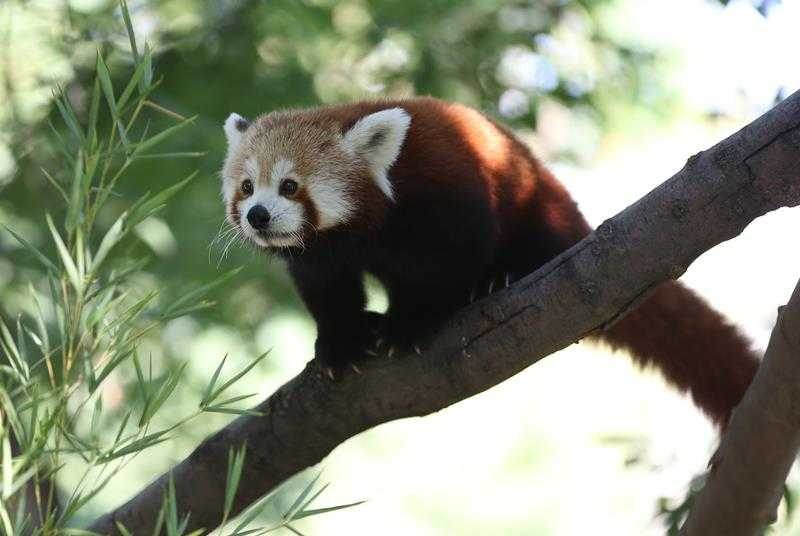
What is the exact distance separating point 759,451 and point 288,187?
151cm

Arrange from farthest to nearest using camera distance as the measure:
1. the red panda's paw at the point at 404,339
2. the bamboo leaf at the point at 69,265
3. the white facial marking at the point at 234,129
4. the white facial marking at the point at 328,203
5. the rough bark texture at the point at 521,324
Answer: the white facial marking at the point at 234,129 < the white facial marking at the point at 328,203 < the red panda's paw at the point at 404,339 < the rough bark texture at the point at 521,324 < the bamboo leaf at the point at 69,265

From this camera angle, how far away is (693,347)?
320cm

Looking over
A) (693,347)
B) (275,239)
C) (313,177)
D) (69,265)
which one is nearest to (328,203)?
(313,177)

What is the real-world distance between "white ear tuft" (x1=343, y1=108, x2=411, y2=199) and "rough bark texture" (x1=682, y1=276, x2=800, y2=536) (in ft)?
3.89

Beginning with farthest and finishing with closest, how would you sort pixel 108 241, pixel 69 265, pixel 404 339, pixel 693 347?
pixel 693 347
pixel 404 339
pixel 108 241
pixel 69 265

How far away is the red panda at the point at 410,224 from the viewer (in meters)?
2.96

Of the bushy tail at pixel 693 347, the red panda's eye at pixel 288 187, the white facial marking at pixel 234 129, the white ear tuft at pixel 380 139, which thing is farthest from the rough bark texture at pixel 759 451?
the white facial marking at pixel 234 129

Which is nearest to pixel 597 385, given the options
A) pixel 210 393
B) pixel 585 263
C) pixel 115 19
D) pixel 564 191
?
pixel 564 191

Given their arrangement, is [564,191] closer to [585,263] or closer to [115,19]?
[585,263]

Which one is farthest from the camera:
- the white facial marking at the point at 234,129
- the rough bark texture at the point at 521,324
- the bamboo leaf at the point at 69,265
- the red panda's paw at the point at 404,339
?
the white facial marking at the point at 234,129

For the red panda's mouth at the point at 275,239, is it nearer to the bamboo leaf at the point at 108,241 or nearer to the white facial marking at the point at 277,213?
the white facial marking at the point at 277,213

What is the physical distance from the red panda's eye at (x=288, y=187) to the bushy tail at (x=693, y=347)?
1051 mm

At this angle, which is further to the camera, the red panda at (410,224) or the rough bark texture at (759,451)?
the red panda at (410,224)

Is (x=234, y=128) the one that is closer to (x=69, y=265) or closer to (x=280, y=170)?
(x=280, y=170)
